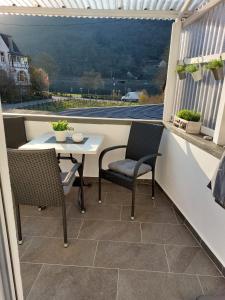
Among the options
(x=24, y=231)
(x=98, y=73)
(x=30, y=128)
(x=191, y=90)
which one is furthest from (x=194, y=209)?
(x=30, y=128)

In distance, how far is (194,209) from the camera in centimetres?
212

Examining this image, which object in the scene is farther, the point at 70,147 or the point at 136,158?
the point at 136,158

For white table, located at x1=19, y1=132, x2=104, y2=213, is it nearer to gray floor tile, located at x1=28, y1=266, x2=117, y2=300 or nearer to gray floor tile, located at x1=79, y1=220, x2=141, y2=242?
gray floor tile, located at x1=79, y1=220, x2=141, y2=242

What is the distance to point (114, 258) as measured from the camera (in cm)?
183

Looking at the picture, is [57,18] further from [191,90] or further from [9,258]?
[9,258]

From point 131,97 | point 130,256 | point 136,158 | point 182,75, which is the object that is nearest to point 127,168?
point 136,158

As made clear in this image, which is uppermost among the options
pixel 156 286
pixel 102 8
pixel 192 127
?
pixel 102 8

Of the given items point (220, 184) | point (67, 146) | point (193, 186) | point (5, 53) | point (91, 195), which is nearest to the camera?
point (220, 184)

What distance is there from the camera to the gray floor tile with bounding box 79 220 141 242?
2074 mm

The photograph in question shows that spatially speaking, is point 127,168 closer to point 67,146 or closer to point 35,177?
point 67,146

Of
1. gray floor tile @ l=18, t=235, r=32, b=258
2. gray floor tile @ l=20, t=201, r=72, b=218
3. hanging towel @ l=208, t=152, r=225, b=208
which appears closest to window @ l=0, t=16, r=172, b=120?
gray floor tile @ l=20, t=201, r=72, b=218

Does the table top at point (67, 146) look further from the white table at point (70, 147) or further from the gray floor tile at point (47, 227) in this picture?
the gray floor tile at point (47, 227)

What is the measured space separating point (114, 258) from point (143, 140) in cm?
143

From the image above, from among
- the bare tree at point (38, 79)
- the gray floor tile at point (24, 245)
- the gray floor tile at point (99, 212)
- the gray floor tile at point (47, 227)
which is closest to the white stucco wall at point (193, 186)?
the gray floor tile at point (99, 212)
